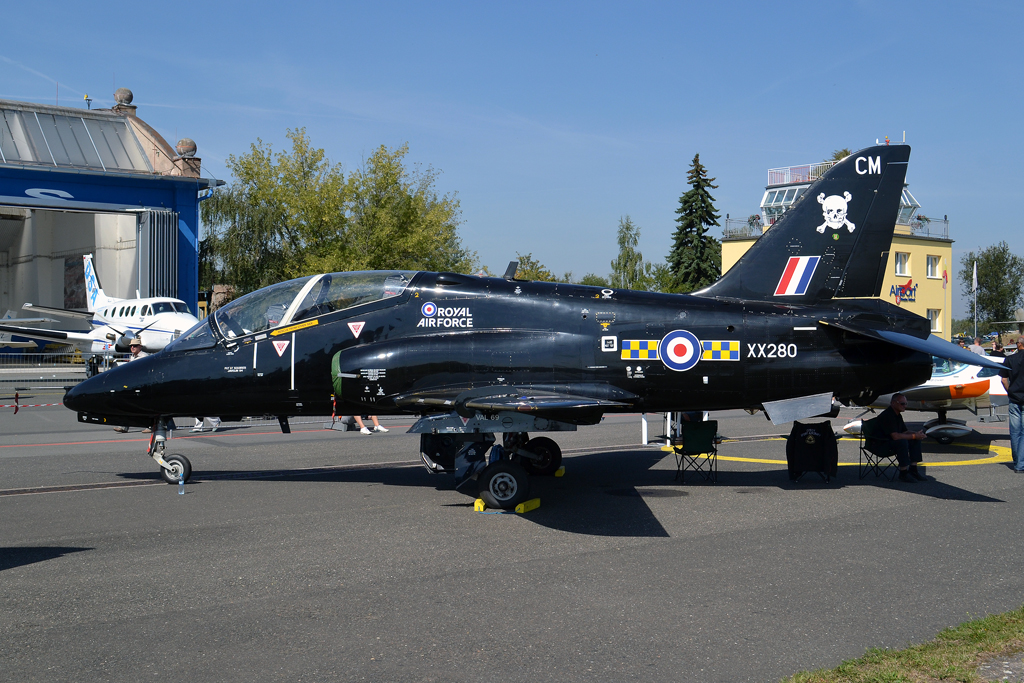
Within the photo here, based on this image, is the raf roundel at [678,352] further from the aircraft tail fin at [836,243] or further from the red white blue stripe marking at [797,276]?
the red white blue stripe marking at [797,276]

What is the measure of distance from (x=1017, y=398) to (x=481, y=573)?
9883mm

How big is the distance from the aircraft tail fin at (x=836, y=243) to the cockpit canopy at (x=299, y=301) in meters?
4.67

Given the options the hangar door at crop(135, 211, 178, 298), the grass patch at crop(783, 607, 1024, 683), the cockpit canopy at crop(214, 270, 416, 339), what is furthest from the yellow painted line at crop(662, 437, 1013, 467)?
the hangar door at crop(135, 211, 178, 298)

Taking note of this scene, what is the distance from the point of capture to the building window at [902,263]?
52.4 meters

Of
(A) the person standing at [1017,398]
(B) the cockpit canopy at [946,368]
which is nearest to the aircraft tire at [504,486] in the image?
(A) the person standing at [1017,398]

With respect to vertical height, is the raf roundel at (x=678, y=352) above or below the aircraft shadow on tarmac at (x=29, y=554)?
above

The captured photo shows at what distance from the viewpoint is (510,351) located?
10.3 metres

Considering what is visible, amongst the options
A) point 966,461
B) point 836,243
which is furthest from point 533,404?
point 966,461

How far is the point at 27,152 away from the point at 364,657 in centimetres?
4532

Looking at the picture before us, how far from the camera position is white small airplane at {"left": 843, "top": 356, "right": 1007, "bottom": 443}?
49.2 ft

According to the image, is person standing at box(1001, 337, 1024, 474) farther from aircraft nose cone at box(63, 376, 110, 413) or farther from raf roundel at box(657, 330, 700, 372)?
aircraft nose cone at box(63, 376, 110, 413)

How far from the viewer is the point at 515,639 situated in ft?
17.7

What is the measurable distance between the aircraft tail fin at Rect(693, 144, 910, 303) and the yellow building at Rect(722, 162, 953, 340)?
42193 mm

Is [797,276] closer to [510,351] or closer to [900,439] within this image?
[900,439]
